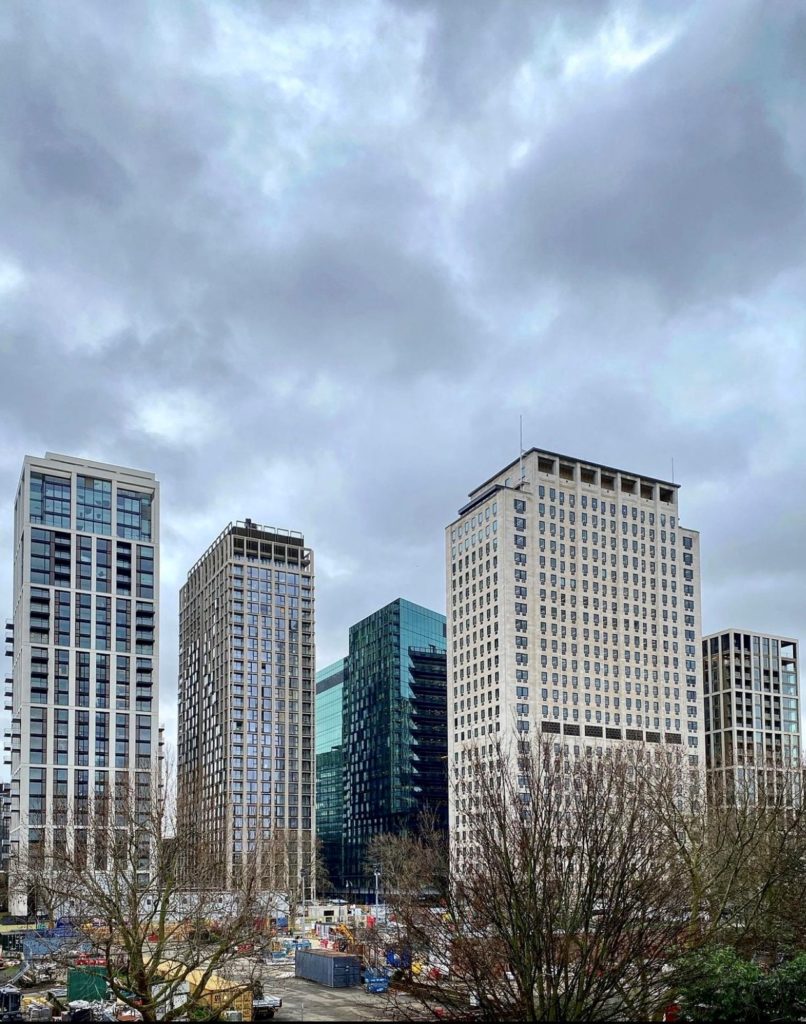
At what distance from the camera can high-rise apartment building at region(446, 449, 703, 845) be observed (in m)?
149

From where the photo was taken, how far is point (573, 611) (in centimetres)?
15500

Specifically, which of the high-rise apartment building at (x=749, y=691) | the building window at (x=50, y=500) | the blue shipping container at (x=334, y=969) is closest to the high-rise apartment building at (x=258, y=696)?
the building window at (x=50, y=500)

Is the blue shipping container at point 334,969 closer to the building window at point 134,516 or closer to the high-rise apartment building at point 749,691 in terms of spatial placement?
the building window at point 134,516

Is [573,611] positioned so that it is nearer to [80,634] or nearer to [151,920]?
[80,634]

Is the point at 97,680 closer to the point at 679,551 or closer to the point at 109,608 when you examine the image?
the point at 109,608

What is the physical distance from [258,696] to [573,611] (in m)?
64.2

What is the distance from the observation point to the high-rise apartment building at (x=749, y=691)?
18900 cm

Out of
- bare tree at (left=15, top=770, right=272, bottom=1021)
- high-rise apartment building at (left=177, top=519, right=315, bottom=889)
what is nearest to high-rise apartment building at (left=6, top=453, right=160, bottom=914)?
high-rise apartment building at (left=177, top=519, right=315, bottom=889)

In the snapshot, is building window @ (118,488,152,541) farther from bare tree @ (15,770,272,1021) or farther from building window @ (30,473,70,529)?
bare tree @ (15,770,272,1021)

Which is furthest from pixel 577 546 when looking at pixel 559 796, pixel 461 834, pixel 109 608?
pixel 559 796

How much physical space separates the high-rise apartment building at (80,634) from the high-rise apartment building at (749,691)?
10609 cm

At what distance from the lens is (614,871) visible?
86.0ft

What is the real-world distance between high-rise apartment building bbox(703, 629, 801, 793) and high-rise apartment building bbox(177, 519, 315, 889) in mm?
77890

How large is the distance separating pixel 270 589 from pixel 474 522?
5154 centimetres
